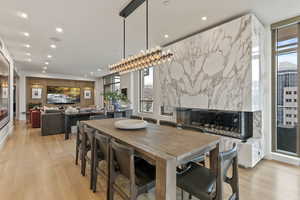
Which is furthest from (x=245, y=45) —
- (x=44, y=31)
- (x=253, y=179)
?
(x=44, y=31)

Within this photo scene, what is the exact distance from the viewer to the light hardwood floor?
2094mm

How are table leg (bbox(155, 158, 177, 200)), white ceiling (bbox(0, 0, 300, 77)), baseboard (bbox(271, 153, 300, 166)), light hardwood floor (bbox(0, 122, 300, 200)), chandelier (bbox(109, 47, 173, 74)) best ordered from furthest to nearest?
1. baseboard (bbox(271, 153, 300, 166))
2. white ceiling (bbox(0, 0, 300, 77))
3. chandelier (bbox(109, 47, 173, 74))
4. light hardwood floor (bbox(0, 122, 300, 200))
5. table leg (bbox(155, 158, 177, 200))

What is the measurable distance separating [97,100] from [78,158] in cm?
911

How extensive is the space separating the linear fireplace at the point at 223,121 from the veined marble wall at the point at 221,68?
0.27 meters

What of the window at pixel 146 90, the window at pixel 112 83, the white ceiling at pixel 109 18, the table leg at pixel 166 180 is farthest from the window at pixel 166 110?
the window at pixel 112 83

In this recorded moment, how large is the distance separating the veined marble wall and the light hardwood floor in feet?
4.02

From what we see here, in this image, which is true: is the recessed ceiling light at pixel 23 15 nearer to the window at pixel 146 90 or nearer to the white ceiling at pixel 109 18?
the white ceiling at pixel 109 18

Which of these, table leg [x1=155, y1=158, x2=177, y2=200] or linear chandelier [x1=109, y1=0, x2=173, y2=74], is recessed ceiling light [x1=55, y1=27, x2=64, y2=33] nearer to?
linear chandelier [x1=109, y1=0, x2=173, y2=74]

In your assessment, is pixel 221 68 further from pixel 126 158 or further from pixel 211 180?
pixel 126 158

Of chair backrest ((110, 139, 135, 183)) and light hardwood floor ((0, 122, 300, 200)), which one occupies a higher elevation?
chair backrest ((110, 139, 135, 183))

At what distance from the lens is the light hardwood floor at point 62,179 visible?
2.09 m

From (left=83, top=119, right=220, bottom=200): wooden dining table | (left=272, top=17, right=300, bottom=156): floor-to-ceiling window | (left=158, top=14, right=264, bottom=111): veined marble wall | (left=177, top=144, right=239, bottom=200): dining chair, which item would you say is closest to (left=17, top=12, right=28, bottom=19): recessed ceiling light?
(left=83, top=119, right=220, bottom=200): wooden dining table

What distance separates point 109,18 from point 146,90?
4.11 metres

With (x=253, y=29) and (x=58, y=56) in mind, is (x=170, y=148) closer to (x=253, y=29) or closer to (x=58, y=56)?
(x=253, y=29)
